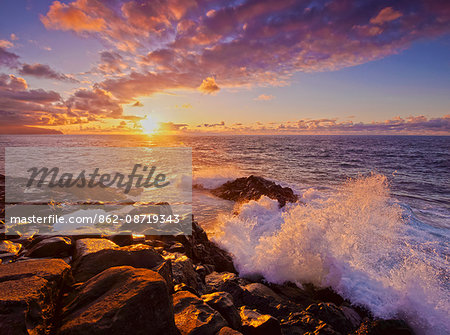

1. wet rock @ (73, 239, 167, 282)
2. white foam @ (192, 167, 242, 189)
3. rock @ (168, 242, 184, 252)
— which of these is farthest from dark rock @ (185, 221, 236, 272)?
white foam @ (192, 167, 242, 189)

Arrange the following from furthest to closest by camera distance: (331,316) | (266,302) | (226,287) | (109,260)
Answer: (226,287), (266,302), (331,316), (109,260)

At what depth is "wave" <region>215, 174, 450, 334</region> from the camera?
5449mm

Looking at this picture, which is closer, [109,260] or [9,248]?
[109,260]

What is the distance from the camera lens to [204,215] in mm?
12617

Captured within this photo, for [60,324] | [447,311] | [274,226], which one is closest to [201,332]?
[60,324]

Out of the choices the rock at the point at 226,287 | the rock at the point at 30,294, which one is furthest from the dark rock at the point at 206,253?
the rock at the point at 30,294

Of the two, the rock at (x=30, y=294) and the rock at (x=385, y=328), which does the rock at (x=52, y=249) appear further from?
the rock at (x=385, y=328)

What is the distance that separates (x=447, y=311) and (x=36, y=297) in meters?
8.18

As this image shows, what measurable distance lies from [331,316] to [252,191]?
11010mm

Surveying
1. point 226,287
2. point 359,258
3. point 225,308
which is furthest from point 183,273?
point 359,258

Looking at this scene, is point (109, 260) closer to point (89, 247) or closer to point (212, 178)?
point (89, 247)

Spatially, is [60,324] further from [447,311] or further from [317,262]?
[447,311]

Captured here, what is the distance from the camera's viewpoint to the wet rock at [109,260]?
367 centimetres

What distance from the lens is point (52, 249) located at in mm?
4500
